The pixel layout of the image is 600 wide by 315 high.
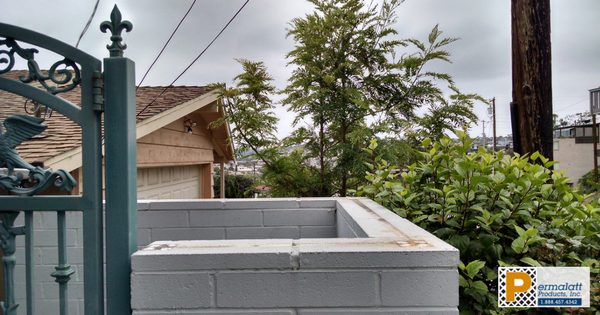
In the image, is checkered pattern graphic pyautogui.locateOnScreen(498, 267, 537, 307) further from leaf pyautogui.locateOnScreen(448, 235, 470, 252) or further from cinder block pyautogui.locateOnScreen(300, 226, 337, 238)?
cinder block pyautogui.locateOnScreen(300, 226, 337, 238)

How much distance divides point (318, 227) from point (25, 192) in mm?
1538

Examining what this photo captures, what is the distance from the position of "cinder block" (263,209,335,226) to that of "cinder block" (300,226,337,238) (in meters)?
0.03

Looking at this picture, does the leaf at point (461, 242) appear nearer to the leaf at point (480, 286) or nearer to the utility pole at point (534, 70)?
the leaf at point (480, 286)

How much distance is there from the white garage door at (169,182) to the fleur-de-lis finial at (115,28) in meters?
3.55

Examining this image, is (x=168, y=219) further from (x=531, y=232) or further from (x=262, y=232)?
(x=531, y=232)

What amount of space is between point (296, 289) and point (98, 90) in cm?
93

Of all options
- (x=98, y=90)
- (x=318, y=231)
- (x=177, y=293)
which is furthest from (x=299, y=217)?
(x=98, y=90)

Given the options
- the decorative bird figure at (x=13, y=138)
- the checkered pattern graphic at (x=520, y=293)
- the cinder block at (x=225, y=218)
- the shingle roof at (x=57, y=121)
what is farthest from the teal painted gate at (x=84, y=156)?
the checkered pattern graphic at (x=520, y=293)

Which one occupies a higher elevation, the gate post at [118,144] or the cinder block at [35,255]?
the gate post at [118,144]

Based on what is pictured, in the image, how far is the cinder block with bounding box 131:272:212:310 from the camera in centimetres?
92

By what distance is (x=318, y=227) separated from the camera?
2.12 m

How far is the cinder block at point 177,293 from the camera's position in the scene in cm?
92

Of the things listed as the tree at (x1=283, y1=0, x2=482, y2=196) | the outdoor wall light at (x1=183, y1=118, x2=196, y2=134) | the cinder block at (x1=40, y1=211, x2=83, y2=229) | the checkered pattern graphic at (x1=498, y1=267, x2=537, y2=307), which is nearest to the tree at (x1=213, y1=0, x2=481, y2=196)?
the tree at (x1=283, y1=0, x2=482, y2=196)

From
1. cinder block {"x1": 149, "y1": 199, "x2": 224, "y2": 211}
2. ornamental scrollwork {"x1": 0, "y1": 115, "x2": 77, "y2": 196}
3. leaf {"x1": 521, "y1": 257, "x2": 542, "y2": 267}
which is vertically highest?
ornamental scrollwork {"x1": 0, "y1": 115, "x2": 77, "y2": 196}
